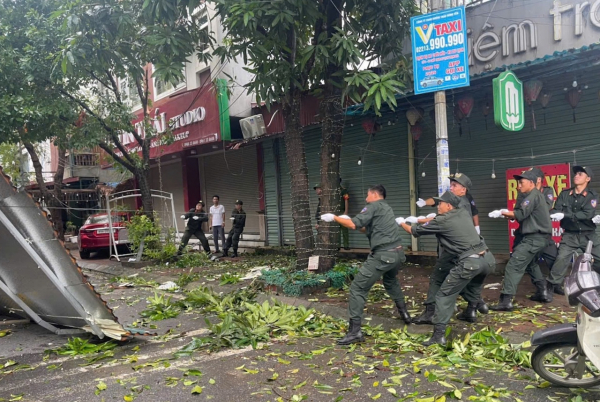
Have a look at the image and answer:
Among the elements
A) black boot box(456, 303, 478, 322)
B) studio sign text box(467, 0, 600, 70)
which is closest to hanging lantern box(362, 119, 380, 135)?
studio sign text box(467, 0, 600, 70)

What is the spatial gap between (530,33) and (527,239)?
4102mm

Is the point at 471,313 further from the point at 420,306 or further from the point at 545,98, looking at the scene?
the point at 545,98

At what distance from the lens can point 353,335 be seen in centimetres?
523

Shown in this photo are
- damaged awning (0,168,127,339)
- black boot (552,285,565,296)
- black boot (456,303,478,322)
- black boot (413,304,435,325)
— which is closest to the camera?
damaged awning (0,168,127,339)

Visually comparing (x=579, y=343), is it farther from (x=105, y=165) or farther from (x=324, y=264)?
(x=105, y=165)

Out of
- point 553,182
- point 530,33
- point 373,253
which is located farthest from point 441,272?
point 530,33

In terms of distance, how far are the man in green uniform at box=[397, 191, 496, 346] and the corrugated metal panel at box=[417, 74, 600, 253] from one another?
396 cm

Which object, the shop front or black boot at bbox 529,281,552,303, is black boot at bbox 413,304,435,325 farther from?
the shop front

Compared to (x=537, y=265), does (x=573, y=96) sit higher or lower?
higher

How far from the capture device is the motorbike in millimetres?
3400

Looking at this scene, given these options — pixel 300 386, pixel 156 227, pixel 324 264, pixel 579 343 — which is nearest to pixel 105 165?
pixel 156 227

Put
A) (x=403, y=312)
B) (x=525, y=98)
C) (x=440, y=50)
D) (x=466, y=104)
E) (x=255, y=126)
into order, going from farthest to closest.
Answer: (x=255, y=126)
(x=466, y=104)
(x=525, y=98)
(x=440, y=50)
(x=403, y=312)

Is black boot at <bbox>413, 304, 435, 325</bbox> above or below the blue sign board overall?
below

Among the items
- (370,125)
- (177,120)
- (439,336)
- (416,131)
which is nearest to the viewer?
(439,336)
